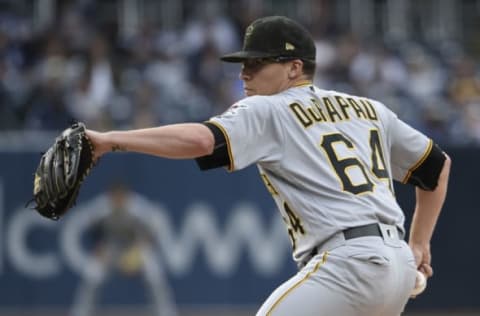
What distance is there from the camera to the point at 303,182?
181 inches

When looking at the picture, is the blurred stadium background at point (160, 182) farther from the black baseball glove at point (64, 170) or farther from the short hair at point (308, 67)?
the black baseball glove at point (64, 170)

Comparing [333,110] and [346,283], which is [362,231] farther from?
[333,110]

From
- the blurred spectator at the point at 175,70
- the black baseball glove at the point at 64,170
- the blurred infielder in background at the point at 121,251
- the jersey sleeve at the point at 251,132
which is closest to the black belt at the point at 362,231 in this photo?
the jersey sleeve at the point at 251,132

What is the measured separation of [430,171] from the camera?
17.1 feet

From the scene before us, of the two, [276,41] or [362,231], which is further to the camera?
[276,41]

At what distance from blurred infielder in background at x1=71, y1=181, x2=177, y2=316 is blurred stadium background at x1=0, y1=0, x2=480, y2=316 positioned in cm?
7

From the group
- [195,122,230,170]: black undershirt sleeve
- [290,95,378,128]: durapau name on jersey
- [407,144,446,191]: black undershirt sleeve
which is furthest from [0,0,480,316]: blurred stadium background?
[195,122,230,170]: black undershirt sleeve

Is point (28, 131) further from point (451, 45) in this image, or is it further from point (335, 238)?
point (335, 238)

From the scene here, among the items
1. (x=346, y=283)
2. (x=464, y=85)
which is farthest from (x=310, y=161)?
(x=464, y=85)

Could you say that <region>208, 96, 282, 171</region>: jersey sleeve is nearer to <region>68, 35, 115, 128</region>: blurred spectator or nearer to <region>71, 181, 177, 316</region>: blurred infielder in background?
<region>71, 181, 177, 316</region>: blurred infielder in background

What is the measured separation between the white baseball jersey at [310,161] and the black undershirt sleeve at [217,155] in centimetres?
3

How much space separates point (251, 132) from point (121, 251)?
847 cm

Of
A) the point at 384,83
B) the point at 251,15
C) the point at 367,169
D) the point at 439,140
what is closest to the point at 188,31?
the point at 251,15

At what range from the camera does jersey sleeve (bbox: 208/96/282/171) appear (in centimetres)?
446
